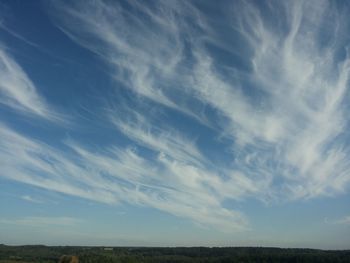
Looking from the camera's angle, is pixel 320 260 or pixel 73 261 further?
pixel 320 260

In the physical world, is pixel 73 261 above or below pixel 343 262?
below

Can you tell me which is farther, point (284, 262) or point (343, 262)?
point (284, 262)

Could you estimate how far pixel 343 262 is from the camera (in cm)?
17825

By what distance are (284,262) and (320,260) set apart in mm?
18727

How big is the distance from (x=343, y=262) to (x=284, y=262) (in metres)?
31.6

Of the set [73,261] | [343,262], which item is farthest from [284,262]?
[73,261]

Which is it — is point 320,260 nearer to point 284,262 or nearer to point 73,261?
point 284,262

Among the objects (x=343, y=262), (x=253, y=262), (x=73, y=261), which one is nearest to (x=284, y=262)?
(x=253, y=262)

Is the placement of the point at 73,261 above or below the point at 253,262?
below

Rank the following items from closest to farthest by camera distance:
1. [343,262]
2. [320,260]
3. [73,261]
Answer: [73,261]
[343,262]
[320,260]

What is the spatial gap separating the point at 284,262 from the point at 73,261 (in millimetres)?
198254

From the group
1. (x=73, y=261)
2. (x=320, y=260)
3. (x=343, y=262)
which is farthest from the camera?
(x=320, y=260)

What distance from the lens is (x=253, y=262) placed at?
199 meters

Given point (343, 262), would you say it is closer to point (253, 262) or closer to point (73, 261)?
point (253, 262)
